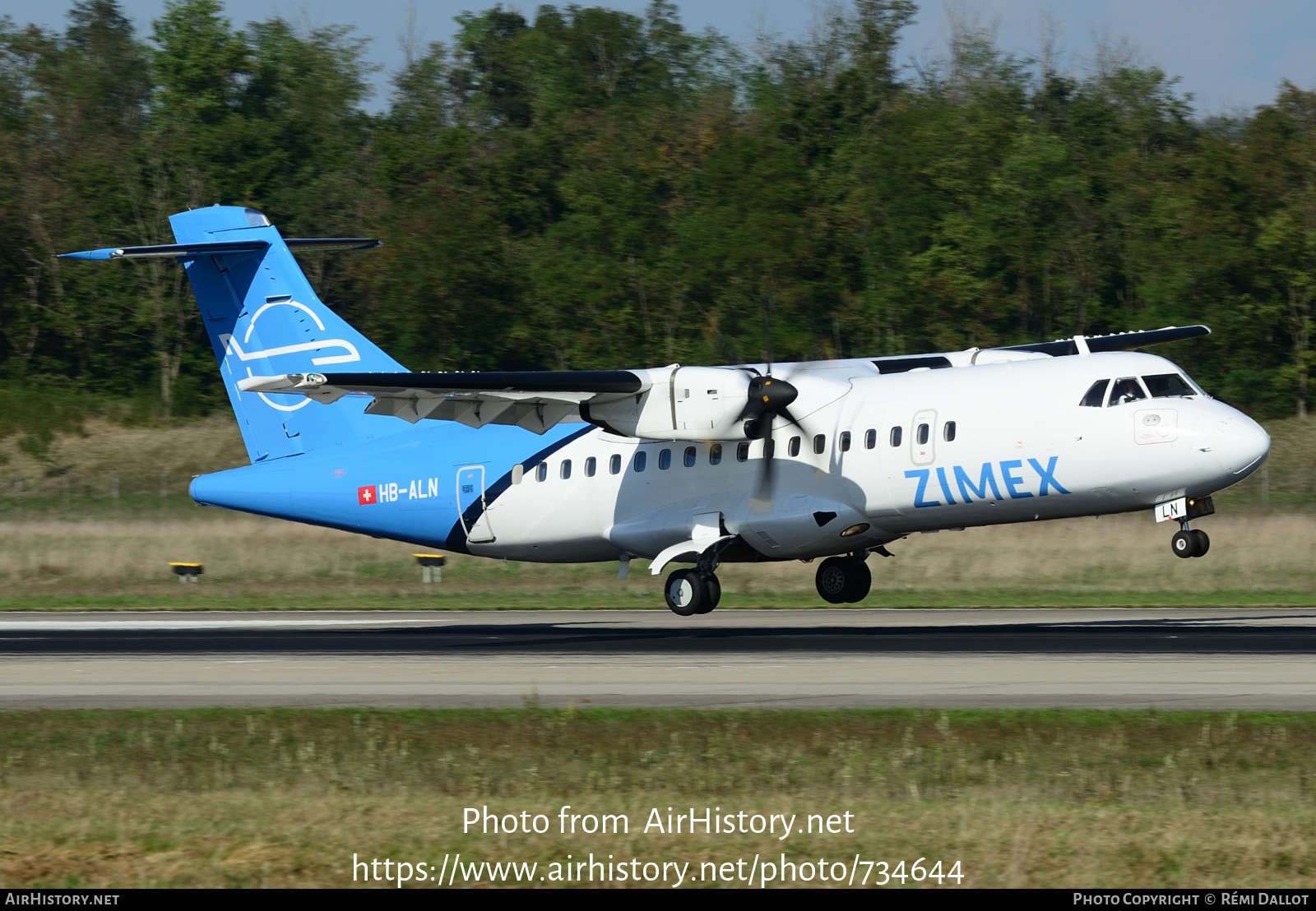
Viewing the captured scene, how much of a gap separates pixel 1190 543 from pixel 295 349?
15.6 metres

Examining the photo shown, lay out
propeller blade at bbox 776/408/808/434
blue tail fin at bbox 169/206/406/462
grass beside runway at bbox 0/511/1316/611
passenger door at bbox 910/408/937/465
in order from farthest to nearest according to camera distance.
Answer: grass beside runway at bbox 0/511/1316/611, blue tail fin at bbox 169/206/406/462, propeller blade at bbox 776/408/808/434, passenger door at bbox 910/408/937/465

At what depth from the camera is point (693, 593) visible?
23.7 meters

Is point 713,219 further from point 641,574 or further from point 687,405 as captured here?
point 687,405

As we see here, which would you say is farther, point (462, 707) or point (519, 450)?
point (519, 450)

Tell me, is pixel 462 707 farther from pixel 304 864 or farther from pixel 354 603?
pixel 354 603

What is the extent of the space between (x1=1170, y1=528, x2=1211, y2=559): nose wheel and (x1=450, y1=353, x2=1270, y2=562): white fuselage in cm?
65

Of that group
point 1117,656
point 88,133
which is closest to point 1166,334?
point 1117,656

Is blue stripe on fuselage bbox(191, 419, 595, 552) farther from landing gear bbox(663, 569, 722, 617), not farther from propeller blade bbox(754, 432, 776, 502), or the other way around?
propeller blade bbox(754, 432, 776, 502)

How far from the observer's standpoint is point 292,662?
1911 centimetres

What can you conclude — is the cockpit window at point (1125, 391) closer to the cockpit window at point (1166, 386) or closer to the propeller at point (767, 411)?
the cockpit window at point (1166, 386)

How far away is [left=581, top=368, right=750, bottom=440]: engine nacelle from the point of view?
910 inches

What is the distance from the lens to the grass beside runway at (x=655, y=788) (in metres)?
8.66

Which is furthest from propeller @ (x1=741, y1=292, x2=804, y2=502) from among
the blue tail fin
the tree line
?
the tree line
